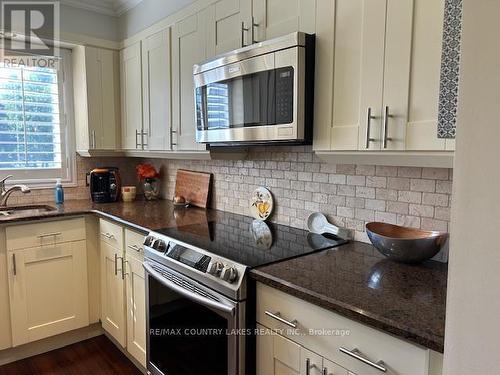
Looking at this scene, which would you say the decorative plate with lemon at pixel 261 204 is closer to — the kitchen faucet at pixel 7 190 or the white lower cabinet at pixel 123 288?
the white lower cabinet at pixel 123 288

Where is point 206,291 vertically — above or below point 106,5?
below

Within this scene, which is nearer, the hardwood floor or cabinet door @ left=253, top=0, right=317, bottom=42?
cabinet door @ left=253, top=0, right=317, bottom=42

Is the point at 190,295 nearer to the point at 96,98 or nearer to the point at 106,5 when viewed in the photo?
the point at 96,98

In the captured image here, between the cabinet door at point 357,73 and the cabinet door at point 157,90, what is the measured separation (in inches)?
52.6

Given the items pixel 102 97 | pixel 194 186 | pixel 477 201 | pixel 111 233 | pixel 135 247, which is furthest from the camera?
pixel 102 97

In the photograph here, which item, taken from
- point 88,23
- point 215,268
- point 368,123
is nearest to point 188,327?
point 215,268

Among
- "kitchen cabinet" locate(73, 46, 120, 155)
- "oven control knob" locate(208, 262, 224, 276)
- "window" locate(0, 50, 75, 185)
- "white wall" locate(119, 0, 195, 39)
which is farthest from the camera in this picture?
"kitchen cabinet" locate(73, 46, 120, 155)

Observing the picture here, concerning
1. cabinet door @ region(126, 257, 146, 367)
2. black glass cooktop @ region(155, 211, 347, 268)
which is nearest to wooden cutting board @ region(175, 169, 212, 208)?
black glass cooktop @ region(155, 211, 347, 268)

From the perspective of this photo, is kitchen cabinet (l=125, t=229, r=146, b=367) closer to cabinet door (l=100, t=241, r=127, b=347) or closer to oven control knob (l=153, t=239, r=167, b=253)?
cabinet door (l=100, t=241, r=127, b=347)

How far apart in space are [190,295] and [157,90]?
1.55m

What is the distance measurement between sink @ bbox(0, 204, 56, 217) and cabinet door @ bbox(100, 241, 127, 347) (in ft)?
1.85

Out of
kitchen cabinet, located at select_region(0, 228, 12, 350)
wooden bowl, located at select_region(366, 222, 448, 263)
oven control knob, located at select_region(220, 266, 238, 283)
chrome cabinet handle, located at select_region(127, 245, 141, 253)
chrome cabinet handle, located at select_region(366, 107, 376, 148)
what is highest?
chrome cabinet handle, located at select_region(366, 107, 376, 148)

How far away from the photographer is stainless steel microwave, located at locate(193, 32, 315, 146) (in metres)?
1.50

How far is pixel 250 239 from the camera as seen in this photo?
68.9 inches
